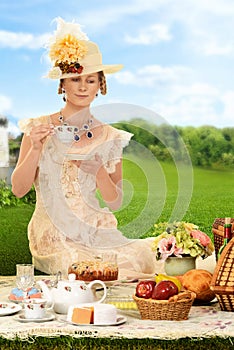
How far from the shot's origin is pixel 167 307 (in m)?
3.24

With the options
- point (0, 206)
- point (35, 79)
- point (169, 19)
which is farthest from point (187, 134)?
point (0, 206)

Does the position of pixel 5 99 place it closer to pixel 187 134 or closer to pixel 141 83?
pixel 141 83

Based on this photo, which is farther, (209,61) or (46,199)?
(209,61)

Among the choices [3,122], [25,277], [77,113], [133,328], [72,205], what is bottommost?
[133,328]

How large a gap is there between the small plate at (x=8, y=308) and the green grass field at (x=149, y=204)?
1363 mm

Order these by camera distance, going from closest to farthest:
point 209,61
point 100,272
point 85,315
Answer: point 85,315
point 100,272
point 209,61

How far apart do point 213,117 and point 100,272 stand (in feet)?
25.4

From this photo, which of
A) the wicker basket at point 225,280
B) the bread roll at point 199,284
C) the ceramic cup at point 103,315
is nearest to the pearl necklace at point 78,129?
the bread roll at point 199,284

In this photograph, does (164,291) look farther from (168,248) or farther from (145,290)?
(168,248)

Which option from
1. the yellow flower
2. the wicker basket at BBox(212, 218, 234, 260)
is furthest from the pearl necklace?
the wicker basket at BBox(212, 218, 234, 260)

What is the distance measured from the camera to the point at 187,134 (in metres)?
11.4

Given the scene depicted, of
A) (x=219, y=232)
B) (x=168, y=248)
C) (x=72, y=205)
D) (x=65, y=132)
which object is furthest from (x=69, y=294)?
(x=65, y=132)

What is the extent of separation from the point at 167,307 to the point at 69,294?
45cm

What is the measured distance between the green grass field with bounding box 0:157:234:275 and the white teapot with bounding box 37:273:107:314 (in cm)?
126
